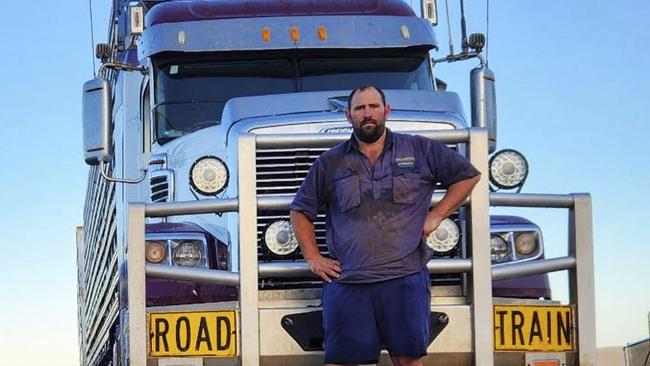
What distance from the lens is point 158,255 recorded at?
8227 millimetres

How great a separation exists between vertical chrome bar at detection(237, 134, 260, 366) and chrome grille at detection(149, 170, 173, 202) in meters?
1.82

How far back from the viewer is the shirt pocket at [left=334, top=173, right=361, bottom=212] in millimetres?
7211

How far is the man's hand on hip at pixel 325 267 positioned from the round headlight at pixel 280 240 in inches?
18.9

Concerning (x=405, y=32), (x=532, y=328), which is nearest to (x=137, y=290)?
(x=532, y=328)

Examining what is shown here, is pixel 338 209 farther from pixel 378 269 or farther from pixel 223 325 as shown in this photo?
pixel 223 325

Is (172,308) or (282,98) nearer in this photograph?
(172,308)

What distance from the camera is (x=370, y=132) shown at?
23.5ft

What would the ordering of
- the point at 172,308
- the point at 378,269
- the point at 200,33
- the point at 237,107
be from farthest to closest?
the point at 200,33 < the point at 237,107 < the point at 172,308 < the point at 378,269

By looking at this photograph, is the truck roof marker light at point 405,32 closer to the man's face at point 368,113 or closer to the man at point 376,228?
the man at point 376,228

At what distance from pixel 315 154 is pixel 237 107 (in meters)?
0.84

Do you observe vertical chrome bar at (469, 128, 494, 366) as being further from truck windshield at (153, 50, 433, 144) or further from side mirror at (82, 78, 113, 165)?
side mirror at (82, 78, 113, 165)

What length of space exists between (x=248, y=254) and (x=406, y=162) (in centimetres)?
95

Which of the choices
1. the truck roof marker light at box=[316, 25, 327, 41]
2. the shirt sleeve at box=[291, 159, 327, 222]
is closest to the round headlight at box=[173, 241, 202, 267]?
the shirt sleeve at box=[291, 159, 327, 222]

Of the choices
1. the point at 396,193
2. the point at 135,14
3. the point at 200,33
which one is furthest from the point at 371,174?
the point at 135,14
